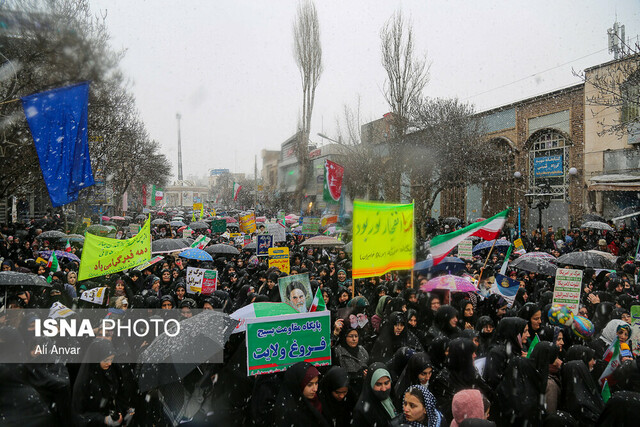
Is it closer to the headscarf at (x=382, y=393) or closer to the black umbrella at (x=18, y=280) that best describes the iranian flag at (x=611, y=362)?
the headscarf at (x=382, y=393)

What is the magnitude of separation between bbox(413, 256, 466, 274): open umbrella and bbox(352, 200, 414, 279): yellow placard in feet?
6.55

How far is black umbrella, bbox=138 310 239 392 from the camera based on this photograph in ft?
11.9

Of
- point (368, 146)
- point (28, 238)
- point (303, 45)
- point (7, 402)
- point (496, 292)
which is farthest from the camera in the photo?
point (303, 45)

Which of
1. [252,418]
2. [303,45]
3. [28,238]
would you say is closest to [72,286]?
[252,418]

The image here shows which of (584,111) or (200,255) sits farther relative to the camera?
(584,111)

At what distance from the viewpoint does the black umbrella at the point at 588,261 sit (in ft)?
28.9

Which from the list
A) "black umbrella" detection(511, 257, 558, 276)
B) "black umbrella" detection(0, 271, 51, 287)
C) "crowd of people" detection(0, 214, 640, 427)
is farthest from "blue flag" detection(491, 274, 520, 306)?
"black umbrella" detection(0, 271, 51, 287)

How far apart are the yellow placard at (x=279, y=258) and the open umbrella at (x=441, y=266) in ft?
8.00

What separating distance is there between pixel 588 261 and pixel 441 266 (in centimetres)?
264

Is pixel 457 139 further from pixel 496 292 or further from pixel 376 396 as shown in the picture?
pixel 376 396

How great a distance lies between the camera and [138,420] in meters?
3.98

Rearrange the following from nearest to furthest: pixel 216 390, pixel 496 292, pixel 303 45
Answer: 1. pixel 216 390
2. pixel 496 292
3. pixel 303 45

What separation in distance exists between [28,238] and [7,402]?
1485 centimetres

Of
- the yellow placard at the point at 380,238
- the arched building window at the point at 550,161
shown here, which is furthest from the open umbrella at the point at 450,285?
the arched building window at the point at 550,161
